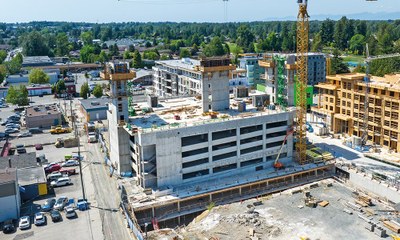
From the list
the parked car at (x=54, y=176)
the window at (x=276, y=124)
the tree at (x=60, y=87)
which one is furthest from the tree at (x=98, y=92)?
the window at (x=276, y=124)

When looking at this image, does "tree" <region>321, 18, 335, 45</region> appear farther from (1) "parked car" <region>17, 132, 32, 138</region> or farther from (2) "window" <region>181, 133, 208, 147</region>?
(2) "window" <region>181, 133, 208, 147</region>

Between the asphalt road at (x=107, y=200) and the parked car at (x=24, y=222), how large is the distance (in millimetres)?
7181

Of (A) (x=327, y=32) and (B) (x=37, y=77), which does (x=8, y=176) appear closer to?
(B) (x=37, y=77)

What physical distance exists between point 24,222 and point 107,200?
30.4 feet

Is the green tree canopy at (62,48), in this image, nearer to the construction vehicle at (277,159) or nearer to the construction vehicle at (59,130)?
the construction vehicle at (59,130)

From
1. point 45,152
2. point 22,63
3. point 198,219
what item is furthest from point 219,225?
point 22,63

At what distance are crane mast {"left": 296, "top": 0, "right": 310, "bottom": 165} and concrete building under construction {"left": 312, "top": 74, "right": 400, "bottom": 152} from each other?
1149cm

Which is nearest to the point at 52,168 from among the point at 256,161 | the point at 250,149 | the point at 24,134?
the point at 24,134

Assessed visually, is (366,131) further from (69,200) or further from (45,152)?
(45,152)

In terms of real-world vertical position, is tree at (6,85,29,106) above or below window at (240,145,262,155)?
above

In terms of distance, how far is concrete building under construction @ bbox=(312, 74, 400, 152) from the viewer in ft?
194

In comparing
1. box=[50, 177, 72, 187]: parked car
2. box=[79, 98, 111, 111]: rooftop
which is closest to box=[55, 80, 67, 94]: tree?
box=[79, 98, 111, 111]: rooftop

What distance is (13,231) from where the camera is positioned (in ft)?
135

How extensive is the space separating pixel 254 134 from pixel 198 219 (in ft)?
46.4
